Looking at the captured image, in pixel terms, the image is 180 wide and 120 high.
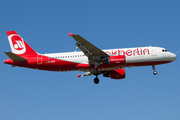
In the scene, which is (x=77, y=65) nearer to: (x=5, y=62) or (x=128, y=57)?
(x=128, y=57)

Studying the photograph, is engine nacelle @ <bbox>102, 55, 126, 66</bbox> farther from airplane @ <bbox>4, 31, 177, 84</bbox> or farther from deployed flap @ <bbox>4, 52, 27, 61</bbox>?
deployed flap @ <bbox>4, 52, 27, 61</bbox>

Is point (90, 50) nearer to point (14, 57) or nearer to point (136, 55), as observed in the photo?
point (136, 55)

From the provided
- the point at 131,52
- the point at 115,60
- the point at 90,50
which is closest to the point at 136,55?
the point at 131,52

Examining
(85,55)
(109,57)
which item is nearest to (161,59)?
(109,57)

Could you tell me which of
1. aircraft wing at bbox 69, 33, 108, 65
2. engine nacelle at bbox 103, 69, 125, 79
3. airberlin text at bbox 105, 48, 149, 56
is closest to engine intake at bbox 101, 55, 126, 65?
aircraft wing at bbox 69, 33, 108, 65

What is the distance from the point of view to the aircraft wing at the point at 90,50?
44431 millimetres

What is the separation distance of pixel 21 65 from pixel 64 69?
6.97m

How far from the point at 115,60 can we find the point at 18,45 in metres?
16.9

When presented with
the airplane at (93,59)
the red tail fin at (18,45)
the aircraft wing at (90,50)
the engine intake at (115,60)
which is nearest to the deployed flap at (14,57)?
the airplane at (93,59)

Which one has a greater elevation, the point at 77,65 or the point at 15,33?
the point at 15,33

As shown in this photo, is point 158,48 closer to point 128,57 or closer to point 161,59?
point 161,59

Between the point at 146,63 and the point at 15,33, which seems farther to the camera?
the point at 15,33

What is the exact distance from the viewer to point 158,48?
48.9 m

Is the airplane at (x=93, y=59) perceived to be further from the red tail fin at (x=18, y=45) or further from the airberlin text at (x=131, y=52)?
the red tail fin at (x=18, y=45)
